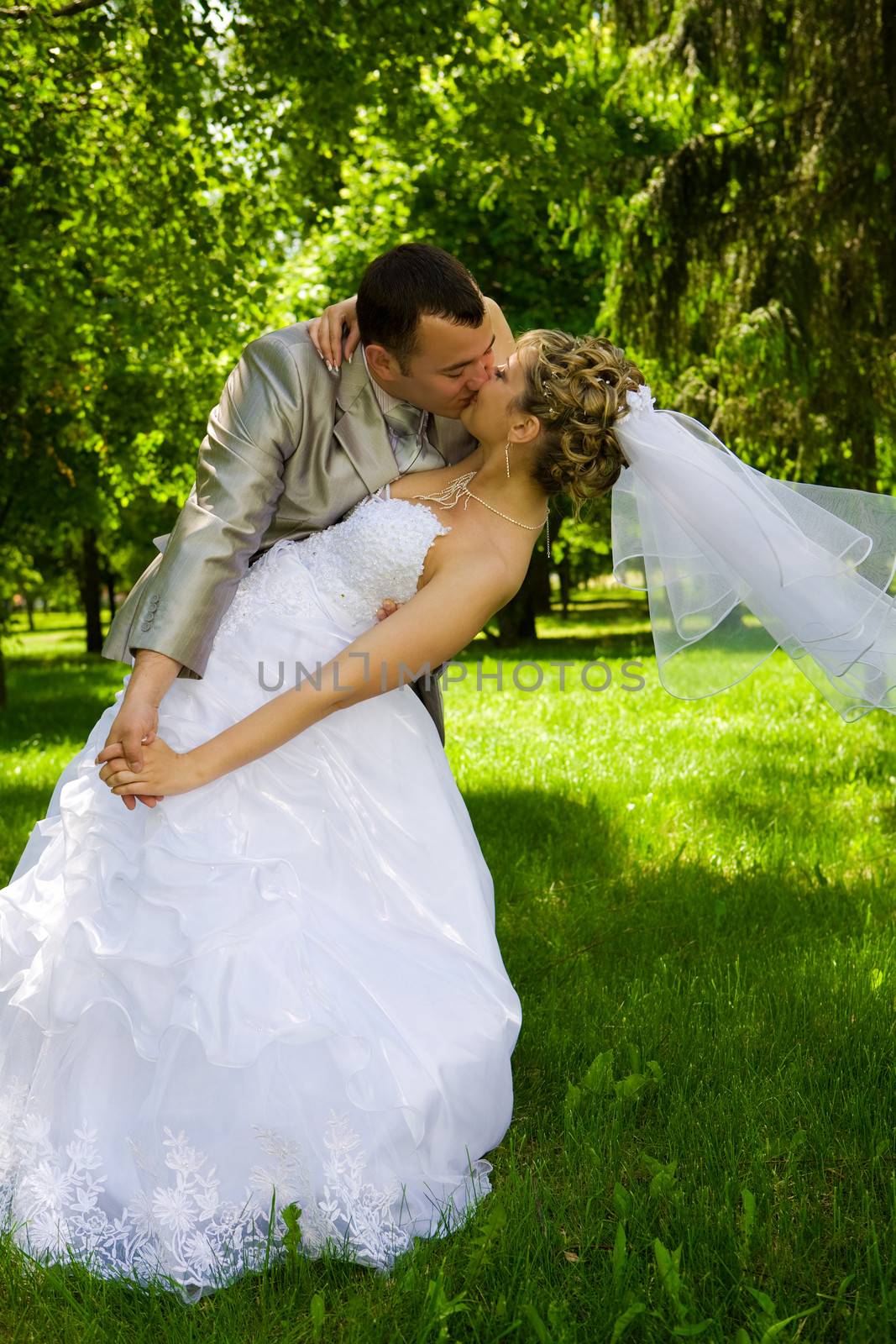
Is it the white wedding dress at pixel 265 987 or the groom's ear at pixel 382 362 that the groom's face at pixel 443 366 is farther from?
the white wedding dress at pixel 265 987

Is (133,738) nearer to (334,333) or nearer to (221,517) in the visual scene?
(221,517)

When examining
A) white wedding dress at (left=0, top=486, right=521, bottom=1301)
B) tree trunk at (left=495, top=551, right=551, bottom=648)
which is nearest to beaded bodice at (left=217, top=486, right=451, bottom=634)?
white wedding dress at (left=0, top=486, right=521, bottom=1301)

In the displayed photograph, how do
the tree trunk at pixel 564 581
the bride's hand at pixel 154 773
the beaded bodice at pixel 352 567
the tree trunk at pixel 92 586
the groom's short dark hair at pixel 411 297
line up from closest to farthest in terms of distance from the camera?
1. the bride's hand at pixel 154 773
2. the groom's short dark hair at pixel 411 297
3. the beaded bodice at pixel 352 567
4. the tree trunk at pixel 92 586
5. the tree trunk at pixel 564 581

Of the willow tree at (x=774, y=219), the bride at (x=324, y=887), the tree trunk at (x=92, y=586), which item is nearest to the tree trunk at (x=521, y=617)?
the tree trunk at (x=92, y=586)

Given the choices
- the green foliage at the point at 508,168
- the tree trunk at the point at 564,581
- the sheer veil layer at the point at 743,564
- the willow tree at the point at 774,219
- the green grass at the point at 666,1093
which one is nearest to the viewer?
the green grass at the point at 666,1093

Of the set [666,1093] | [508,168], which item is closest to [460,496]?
[666,1093]

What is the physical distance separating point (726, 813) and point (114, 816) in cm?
434

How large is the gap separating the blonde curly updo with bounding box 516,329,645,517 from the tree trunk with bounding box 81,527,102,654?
67.6 feet

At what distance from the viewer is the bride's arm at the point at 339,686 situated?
9.85ft

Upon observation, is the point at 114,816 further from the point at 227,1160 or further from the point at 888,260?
the point at 888,260

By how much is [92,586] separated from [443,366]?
23945 mm

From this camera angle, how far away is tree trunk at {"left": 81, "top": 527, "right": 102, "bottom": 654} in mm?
23906

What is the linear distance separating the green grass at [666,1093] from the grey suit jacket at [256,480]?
5.43ft

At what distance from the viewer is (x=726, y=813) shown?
6617mm
